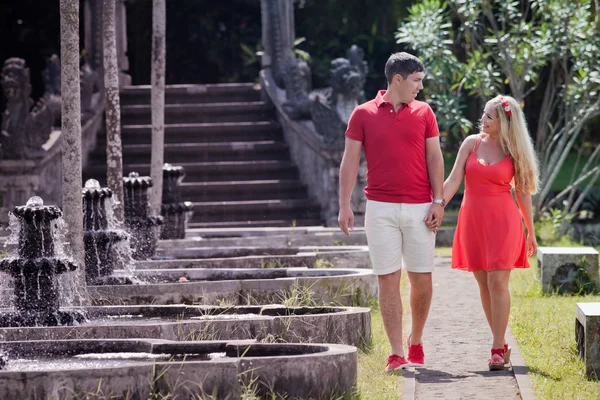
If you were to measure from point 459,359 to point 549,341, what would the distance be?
2.90 ft

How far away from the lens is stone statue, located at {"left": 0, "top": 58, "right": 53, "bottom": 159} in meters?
17.9

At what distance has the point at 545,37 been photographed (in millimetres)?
18047

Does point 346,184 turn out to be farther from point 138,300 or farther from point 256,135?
point 256,135

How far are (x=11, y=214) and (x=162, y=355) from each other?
2.42 meters

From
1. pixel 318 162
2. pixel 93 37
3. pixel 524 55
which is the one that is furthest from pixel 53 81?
pixel 524 55

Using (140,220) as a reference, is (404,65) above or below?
above

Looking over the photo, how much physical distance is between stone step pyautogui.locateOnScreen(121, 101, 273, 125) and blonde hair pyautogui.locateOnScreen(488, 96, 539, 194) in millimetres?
13649

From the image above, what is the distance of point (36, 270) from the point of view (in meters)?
8.32

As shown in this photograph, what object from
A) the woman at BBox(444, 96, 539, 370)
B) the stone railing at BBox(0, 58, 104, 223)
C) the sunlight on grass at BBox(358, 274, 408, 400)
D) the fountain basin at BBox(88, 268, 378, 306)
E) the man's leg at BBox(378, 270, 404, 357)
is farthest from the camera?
the stone railing at BBox(0, 58, 104, 223)

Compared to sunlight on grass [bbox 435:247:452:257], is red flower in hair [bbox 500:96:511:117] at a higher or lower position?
higher

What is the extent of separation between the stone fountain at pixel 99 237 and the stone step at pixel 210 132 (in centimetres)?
1001

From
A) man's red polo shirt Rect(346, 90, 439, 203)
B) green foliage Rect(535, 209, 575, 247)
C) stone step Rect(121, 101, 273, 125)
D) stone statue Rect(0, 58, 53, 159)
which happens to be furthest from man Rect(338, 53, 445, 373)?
stone step Rect(121, 101, 273, 125)

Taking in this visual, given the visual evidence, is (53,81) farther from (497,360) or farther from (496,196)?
(497,360)

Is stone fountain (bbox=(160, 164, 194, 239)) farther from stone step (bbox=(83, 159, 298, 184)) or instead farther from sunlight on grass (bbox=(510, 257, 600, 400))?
stone step (bbox=(83, 159, 298, 184))
